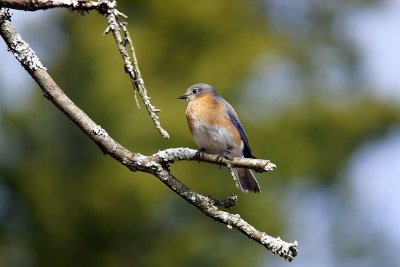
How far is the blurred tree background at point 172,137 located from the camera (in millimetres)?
15094

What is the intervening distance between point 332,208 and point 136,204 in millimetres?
3238

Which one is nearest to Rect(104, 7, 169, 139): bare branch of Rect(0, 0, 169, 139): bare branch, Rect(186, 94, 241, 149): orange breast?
Rect(0, 0, 169, 139): bare branch

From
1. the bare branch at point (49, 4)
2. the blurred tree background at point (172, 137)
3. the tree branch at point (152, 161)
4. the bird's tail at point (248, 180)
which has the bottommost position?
the tree branch at point (152, 161)

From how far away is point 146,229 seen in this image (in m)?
15.6

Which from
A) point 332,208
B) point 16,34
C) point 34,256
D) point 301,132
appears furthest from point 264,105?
point 16,34

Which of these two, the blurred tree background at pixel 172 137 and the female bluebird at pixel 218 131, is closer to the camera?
the female bluebird at pixel 218 131

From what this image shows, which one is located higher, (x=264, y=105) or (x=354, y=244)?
(x=264, y=105)

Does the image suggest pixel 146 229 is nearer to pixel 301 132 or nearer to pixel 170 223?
pixel 170 223

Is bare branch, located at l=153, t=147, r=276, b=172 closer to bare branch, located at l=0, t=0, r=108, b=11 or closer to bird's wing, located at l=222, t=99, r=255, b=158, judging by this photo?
bare branch, located at l=0, t=0, r=108, b=11

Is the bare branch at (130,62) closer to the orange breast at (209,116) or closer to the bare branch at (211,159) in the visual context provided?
the bare branch at (211,159)

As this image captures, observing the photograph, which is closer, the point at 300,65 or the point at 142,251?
the point at 142,251

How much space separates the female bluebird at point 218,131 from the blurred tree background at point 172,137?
716 centimetres

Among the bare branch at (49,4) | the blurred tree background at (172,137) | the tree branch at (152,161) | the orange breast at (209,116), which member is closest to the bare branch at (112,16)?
the bare branch at (49,4)

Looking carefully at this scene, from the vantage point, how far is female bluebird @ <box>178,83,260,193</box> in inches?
270
